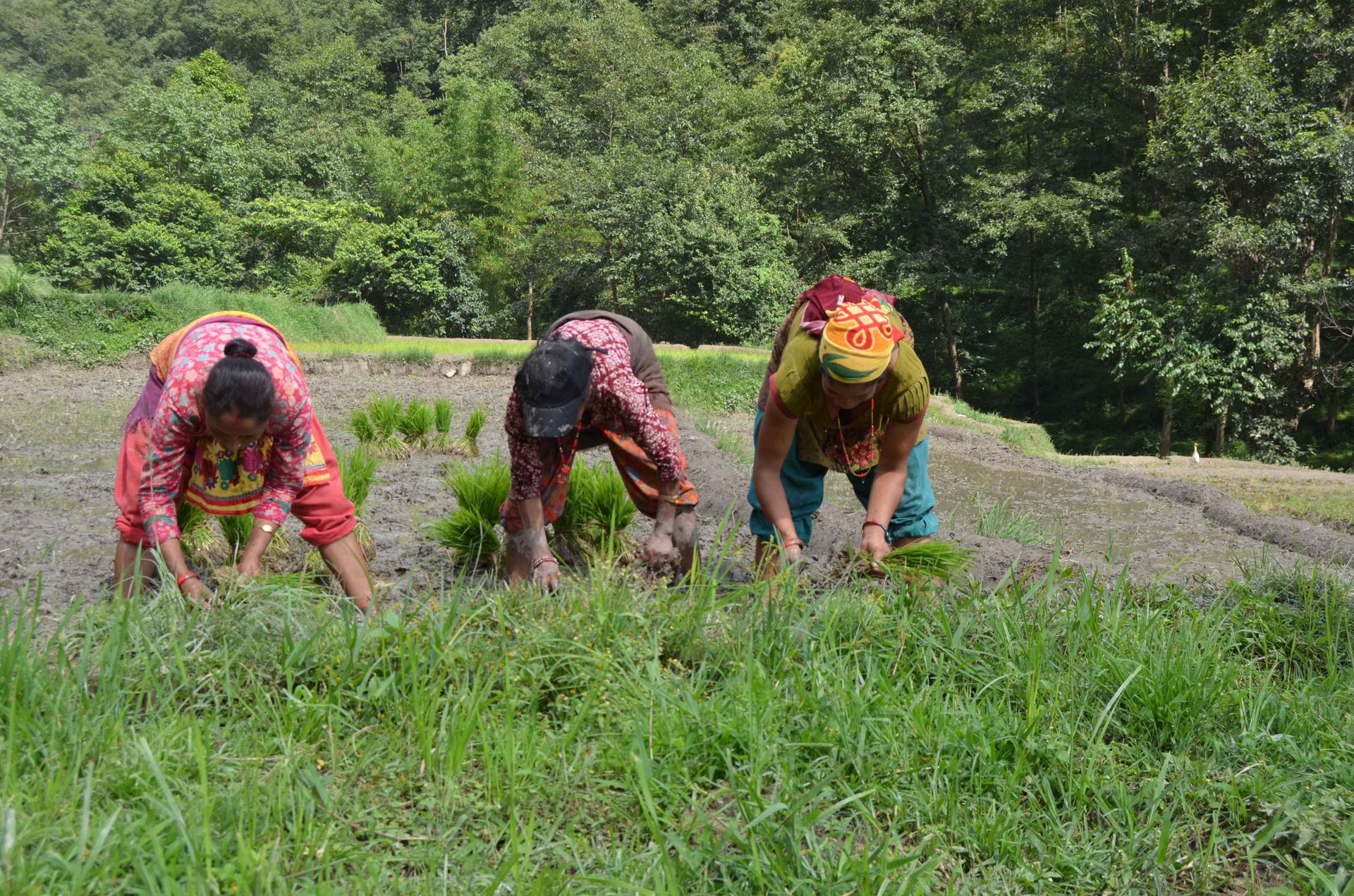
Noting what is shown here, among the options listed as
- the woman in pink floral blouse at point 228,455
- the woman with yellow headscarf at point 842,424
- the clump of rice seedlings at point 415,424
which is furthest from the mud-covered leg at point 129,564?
the clump of rice seedlings at point 415,424

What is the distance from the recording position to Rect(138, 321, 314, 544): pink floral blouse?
2980 mm

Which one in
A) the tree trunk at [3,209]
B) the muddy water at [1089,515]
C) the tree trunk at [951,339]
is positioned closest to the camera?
the muddy water at [1089,515]

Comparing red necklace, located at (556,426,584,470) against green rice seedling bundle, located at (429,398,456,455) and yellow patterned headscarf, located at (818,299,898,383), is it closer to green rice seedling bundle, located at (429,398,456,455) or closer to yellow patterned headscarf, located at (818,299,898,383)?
yellow patterned headscarf, located at (818,299,898,383)

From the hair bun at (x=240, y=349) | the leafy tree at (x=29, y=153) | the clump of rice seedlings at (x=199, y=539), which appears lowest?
the clump of rice seedlings at (x=199, y=539)

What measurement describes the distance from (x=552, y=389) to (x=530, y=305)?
81.9 ft

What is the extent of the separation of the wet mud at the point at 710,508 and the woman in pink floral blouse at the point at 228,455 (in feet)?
0.97

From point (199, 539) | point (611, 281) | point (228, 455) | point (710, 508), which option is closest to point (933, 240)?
point (611, 281)

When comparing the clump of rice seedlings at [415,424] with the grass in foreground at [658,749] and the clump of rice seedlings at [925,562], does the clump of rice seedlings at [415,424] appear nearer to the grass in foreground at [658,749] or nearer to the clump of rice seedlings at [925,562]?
the grass in foreground at [658,749]

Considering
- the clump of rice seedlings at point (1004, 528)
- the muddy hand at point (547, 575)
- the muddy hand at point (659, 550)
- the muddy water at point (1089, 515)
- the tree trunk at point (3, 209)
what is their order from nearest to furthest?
the muddy hand at point (547, 575) → the muddy hand at point (659, 550) → the clump of rice seedlings at point (1004, 528) → the muddy water at point (1089, 515) → the tree trunk at point (3, 209)

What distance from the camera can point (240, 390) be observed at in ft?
9.13

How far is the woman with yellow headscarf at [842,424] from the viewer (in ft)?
10.1

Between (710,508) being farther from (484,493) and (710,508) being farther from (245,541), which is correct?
(245,541)

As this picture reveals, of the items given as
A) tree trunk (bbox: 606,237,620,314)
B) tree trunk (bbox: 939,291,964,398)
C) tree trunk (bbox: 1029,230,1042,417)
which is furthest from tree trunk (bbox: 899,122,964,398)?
tree trunk (bbox: 606,237,620,314)

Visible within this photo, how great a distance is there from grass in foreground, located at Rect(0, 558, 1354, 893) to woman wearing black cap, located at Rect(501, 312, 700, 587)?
0.64m
